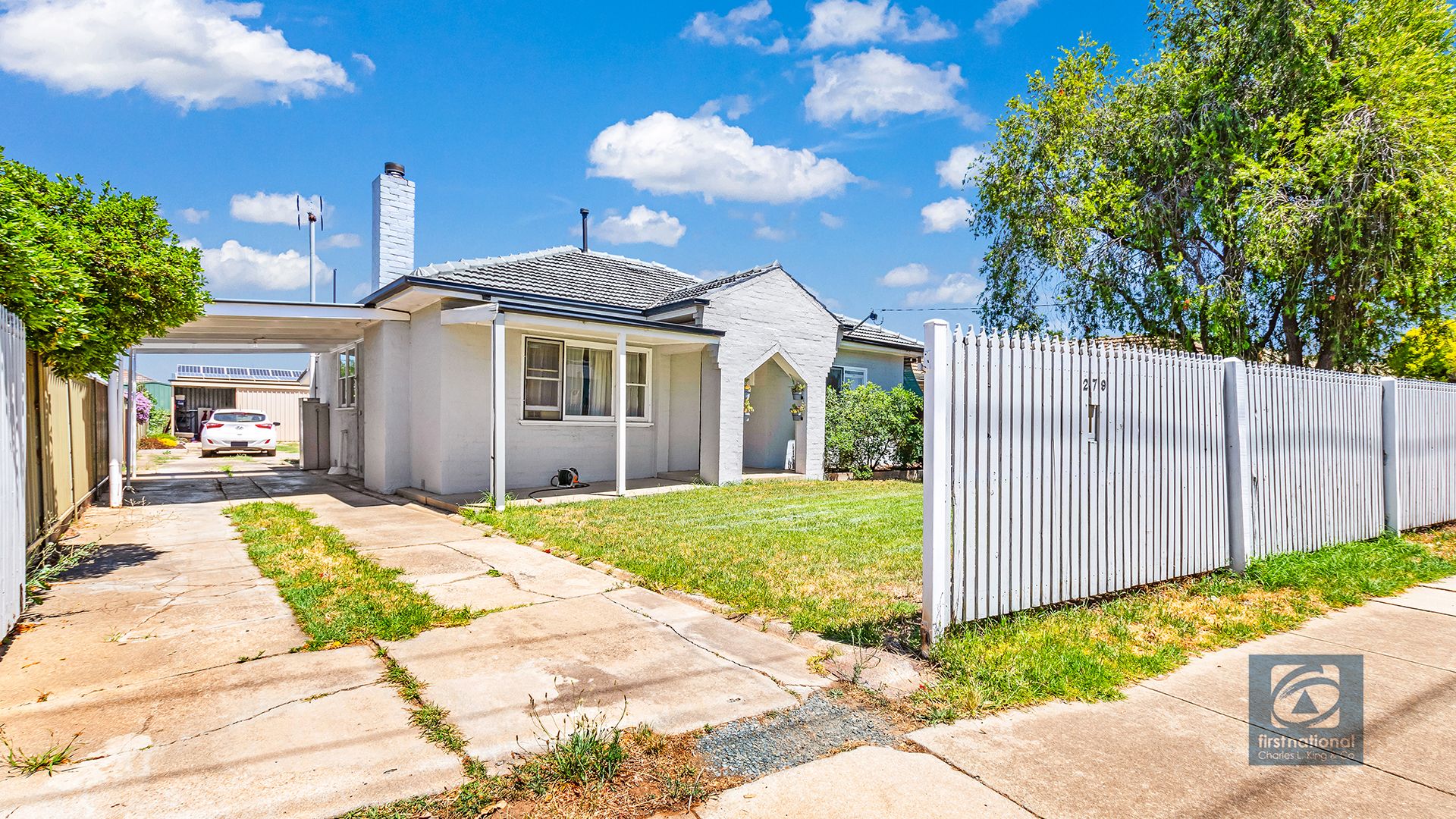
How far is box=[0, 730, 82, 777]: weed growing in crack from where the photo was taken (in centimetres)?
273

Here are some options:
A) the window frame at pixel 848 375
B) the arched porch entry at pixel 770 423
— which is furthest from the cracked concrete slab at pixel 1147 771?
the window frame at pixel 848 375

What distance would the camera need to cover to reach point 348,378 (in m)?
14.3

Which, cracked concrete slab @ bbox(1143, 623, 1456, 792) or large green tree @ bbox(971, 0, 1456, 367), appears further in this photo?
large green tree @ bbox(971, 0, 1456, 367)

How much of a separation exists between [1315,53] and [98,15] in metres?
16.3

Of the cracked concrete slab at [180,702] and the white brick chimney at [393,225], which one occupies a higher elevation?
the white brick chimney at [393,225]

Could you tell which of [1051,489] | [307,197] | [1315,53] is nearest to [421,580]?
[1051,489]

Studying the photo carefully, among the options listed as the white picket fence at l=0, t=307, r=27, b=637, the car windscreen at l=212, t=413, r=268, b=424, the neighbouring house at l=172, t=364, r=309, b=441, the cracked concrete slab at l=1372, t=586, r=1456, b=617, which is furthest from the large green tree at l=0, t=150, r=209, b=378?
the neighbouring house at l=172, t=364, r=309, b=441

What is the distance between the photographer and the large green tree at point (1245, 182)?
918 centimetres

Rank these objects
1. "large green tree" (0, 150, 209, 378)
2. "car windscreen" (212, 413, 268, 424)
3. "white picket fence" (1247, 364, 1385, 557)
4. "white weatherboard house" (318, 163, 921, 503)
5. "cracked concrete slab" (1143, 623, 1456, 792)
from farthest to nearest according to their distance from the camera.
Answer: "car windscreen" (212, 413, 268, 424), "white weatherboard house" (318, 163, 921, 503), "white picket fence" (1247, 364, 1385, 557), "large green tree" (0, 150, 209, 378), "cracked concrete slab" (1143, 623, 1456, 792)

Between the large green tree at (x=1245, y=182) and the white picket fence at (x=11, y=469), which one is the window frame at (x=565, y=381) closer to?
the white picket fence at (x=11, y=469)

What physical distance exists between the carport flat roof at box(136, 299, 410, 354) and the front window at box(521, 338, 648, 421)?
7.92 ft

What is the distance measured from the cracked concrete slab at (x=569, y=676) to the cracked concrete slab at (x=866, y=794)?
1.93ft

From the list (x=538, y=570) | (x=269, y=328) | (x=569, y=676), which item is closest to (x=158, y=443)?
(x=269, y=328)

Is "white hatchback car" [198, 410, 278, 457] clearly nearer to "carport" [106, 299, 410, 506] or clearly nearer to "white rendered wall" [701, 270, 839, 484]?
"carport" [106, 299, 410, 506]
